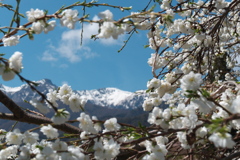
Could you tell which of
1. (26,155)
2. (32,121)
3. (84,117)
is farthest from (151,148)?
(32,121)

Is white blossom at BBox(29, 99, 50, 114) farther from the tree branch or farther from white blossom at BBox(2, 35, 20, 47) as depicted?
the tree branch

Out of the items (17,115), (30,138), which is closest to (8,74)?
(30,138)

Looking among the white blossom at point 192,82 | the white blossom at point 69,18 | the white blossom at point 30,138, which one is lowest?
the white blossom at point 192,82

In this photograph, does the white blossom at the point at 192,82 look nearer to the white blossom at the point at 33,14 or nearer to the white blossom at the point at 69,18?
the white blossom at the point at 69,18

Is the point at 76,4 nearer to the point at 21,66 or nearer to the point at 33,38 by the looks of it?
the point at 33,38

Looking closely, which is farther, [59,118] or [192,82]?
[59,118]

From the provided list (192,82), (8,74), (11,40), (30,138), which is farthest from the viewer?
(30,138)

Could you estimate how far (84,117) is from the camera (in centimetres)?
162

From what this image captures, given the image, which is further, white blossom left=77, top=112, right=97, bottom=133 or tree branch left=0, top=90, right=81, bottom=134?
tree branch left=0, top=90, right=81, bottom=134

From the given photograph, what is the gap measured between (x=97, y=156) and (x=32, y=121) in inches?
40.8

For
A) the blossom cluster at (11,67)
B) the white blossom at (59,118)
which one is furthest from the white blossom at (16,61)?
the white blossom at (59,118)

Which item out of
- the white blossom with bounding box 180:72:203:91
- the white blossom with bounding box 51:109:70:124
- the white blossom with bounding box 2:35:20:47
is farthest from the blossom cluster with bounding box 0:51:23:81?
the white blossom with bounding box 180:72:203:91

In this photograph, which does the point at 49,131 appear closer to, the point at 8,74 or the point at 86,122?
the point at 86,122

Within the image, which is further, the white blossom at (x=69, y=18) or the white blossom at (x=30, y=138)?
the white blossom at (x=30, y=138)
